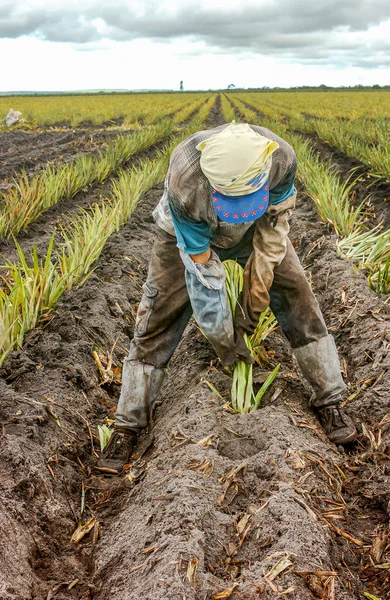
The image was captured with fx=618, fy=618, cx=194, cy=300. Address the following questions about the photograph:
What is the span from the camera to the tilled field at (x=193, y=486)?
1.77 meters

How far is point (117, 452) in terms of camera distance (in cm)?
264

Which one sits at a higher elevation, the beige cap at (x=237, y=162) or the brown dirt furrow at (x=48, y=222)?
the beige cap at (x=237, y=162)

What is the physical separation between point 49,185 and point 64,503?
406 centimetres

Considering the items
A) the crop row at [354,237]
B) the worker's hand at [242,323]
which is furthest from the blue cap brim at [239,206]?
the crop row at [354,237]

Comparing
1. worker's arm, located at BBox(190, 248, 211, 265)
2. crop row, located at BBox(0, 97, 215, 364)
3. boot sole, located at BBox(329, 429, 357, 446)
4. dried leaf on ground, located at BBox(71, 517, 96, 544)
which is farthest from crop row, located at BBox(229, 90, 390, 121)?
dried leaf on ground, located at BBox(71, 517, 96, 544)

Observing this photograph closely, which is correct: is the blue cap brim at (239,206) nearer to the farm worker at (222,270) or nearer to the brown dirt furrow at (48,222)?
the farm worker at (222,270)

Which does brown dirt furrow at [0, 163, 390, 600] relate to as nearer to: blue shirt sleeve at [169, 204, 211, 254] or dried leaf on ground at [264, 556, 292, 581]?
dried leaf on ground at [264, 556, 292, 581]

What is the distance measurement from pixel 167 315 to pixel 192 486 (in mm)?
857

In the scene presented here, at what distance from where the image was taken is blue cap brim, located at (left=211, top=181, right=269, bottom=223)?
6.77 feet

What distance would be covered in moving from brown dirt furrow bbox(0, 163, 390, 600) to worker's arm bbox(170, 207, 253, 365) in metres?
0.40

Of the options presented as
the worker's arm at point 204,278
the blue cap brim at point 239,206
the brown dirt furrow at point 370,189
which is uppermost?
the blue cap brim at point 239,206

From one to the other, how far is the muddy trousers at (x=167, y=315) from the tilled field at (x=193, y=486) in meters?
0.18

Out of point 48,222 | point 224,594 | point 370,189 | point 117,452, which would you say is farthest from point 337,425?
point 370,189

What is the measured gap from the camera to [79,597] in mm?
1905
